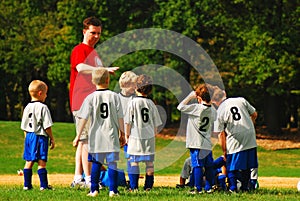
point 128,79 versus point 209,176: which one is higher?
point 128,79

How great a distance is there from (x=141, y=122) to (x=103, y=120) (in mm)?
984

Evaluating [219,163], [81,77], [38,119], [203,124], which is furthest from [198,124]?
[38,119]

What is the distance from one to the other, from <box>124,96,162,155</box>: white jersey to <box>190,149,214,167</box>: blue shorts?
0.67 m

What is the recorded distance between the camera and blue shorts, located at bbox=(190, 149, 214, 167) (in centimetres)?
1159

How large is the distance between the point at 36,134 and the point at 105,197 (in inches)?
75.2

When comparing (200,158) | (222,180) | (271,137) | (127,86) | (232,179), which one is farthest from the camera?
(271,137)

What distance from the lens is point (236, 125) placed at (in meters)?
11.8

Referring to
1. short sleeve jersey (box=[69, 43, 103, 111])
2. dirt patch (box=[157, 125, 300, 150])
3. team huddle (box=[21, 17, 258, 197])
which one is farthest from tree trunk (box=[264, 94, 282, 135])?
short sleeve jersey (box=[69, 43, 103, 111])

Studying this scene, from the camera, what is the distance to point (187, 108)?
11.7 meters

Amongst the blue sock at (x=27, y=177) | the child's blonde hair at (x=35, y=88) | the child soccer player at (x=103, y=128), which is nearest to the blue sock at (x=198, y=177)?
the child soccer player at (x=103, y=128)

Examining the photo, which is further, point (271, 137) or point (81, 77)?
point (271, 137)

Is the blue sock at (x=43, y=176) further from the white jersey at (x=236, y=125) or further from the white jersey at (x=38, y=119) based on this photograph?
the white jersey at (x=236, y=125)

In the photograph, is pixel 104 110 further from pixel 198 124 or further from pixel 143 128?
pixel 198 124

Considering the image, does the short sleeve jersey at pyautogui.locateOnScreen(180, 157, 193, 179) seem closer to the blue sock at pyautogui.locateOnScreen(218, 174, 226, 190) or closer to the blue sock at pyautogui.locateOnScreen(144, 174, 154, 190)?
the blue sock at pyautogui.locateOnScreen(218, 174, 226, 190)
